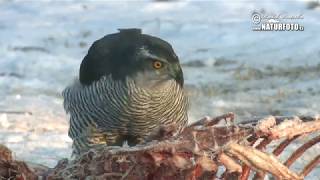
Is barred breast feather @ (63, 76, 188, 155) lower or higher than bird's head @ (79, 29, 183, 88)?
lower

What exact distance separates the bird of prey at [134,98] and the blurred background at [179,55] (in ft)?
2.50

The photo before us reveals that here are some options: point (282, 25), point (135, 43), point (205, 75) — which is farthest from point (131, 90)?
point (282, 25)

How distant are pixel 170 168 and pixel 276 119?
285 mm

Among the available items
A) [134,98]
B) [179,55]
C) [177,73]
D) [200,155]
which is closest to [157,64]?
[177,73]

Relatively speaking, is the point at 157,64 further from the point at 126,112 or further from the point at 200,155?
the point at 200,155

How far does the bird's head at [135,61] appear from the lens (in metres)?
5.29

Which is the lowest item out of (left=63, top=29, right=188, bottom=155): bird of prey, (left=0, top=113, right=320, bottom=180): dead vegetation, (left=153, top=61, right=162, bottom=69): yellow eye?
(left=0, top=113, right=320, bottom=180): dead vegetation

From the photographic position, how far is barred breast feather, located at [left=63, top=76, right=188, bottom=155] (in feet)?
17.6

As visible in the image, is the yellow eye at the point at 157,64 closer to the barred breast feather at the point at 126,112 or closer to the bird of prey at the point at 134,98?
the bird of prey at the point at 134,98

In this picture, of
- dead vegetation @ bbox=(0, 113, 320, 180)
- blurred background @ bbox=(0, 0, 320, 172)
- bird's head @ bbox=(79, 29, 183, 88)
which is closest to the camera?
dead vegetation @ bbox=(0, 113, 320, 180)

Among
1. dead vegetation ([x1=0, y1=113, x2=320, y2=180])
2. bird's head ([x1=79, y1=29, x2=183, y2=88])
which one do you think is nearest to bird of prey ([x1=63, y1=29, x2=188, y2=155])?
bird's head ([x1=79, y1=29, x2=183, y2=88])

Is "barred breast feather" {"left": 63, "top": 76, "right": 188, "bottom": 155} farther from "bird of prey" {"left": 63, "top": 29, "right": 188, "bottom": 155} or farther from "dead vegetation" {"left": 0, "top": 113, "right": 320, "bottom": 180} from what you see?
"dead vegetation" {"left": 0, "top": 113, "right": 320, "bottom": 180}

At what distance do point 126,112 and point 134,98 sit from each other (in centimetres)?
11

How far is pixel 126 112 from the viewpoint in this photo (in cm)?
539
